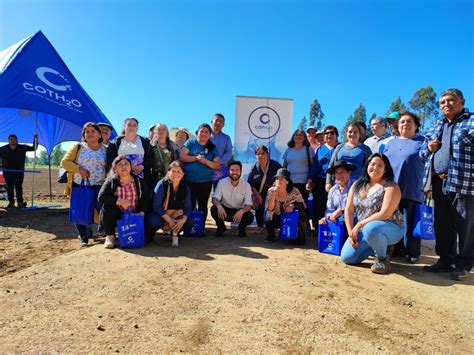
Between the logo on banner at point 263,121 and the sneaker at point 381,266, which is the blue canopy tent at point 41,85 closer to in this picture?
the logo on banner at point 263,121

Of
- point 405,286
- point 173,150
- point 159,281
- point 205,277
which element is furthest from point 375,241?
point 173,150

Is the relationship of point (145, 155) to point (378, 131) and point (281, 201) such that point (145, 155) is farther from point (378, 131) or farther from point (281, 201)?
point (378, 131)

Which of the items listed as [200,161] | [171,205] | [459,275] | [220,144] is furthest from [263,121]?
[459,275]

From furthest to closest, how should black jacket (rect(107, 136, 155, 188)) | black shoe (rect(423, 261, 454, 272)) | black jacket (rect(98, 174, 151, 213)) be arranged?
black jacket (rect(107, 136, 155, 188))
black jacket (rect(98, 174, 151, 213))
black shoe (rect(423, 261, 454, 272))

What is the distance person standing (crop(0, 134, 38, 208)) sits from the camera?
26.5 feet

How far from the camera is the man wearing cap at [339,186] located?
4.13m

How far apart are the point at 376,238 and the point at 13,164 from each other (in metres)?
8.91

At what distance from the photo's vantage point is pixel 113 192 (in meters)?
4.01

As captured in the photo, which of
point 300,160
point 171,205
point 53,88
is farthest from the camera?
point 53,88

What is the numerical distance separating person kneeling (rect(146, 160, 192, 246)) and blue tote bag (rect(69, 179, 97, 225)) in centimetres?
76

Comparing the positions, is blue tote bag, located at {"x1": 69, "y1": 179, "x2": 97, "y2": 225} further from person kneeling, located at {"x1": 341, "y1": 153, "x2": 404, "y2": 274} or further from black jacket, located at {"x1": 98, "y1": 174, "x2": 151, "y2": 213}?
person kneeling, located at {"x1": 341, "y1": 153, "x2": 404, "y2": 274}

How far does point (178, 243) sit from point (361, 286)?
239 cm

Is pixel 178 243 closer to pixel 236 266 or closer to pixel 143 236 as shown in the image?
pixel 143 236

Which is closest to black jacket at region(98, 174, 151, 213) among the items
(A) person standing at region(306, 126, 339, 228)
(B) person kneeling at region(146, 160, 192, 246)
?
(B) person kneeling at region(146, 160, 192, 246)
